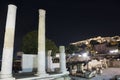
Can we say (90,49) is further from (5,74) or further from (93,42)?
(5,74)

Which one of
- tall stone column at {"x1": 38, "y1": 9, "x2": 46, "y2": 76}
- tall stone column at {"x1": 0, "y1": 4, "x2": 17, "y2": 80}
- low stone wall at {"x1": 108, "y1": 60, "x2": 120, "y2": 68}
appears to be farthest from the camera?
low stone wall at {"x1": 108, "y1": 60, "x2": 120, "y2": 68}

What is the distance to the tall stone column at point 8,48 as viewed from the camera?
26.8 ft

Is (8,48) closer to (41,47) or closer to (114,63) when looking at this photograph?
(41,47)

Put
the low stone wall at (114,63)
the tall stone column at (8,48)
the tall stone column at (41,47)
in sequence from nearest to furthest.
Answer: the tall stone column at (8,48) → the tall stone column at (41,47) → the low stone wall at (114,63)

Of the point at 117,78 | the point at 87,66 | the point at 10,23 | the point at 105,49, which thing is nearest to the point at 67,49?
the point at 87,66

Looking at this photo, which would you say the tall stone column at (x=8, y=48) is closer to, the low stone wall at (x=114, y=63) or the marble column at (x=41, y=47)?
the marble column at (x=41, y=47)

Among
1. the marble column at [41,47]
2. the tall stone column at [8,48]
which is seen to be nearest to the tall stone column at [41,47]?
the marble column at [41,47]

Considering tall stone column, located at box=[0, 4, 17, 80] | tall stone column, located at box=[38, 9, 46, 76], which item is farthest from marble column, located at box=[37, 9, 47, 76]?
tall stone column, located at box=[0, 4, 17, 80]

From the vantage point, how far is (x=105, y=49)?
1953 inches

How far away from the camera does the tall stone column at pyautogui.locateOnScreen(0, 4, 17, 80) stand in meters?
8.16

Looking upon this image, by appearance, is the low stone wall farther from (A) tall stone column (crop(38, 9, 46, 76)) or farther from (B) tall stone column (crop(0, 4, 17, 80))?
(B) tall stone column (crop(0, 4, 17, 80))

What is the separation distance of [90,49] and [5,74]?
161ft

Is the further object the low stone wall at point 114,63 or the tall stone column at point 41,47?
the low stone wall at point 114,63

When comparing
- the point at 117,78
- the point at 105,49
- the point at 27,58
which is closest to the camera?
the point at 27,58
